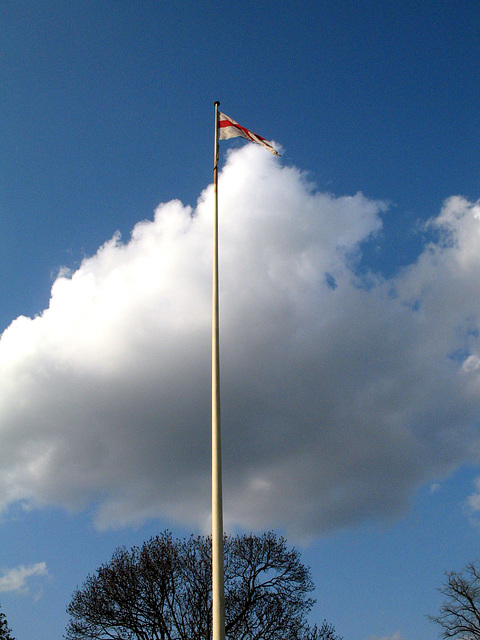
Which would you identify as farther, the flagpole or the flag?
the flag

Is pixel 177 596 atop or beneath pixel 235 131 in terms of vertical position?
beneath

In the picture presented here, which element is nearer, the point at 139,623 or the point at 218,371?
the point at 218,371

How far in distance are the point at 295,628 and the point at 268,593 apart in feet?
7.96

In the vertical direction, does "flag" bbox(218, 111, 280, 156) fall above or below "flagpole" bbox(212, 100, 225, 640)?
above

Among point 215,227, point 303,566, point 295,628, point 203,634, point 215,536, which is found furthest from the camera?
point 303,566

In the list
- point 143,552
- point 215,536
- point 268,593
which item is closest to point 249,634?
point 268,593

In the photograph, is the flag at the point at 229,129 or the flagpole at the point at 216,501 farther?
the flag at the point at 229,129

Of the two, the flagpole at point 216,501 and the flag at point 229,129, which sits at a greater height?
the flag at point 229,129

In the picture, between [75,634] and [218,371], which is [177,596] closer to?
[75,634]

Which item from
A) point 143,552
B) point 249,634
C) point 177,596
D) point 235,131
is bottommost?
point 249,634

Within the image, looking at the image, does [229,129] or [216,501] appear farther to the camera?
[229,129]

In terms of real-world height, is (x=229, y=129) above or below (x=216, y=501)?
above

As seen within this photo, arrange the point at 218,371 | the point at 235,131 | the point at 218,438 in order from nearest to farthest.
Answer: the point at 218,438, the point at 218,371, the point at 235,131

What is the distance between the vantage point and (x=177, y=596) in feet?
96.8
